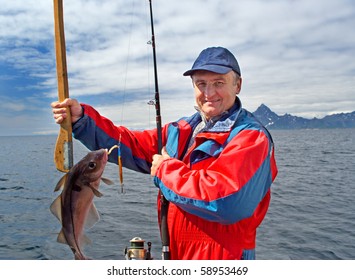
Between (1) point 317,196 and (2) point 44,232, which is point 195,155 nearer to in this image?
(2) point 44,232

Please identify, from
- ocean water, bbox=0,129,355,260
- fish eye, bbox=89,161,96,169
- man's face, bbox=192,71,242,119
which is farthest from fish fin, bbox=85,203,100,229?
ocean water, bbox=0,129,355,260

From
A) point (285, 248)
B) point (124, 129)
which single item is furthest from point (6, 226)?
point (124, 129)

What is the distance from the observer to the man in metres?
3.00

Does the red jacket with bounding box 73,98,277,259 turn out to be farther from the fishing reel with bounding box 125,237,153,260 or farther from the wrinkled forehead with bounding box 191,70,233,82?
the fishing reel with bounding box 125,237,153,260

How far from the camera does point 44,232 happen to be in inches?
443

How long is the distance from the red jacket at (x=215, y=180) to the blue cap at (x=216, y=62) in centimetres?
41

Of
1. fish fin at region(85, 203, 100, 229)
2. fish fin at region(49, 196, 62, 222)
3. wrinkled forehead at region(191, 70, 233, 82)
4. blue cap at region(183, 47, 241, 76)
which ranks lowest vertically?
fish fin at region(85, 203, 100, 229)

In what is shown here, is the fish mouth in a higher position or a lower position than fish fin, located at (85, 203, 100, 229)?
higher

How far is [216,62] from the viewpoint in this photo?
3465mm

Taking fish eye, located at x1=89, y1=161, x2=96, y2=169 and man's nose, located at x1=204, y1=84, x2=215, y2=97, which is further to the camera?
man's nose, located at x1=204, y1=84, x2=215, y2=97

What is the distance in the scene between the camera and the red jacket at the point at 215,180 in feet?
9.79

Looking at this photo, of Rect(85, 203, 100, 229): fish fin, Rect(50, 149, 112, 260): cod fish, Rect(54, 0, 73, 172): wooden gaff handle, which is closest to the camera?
Rect(54, 0, 73, 172): wooden gaff handle

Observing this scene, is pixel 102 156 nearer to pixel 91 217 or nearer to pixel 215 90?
pixel 91 217
